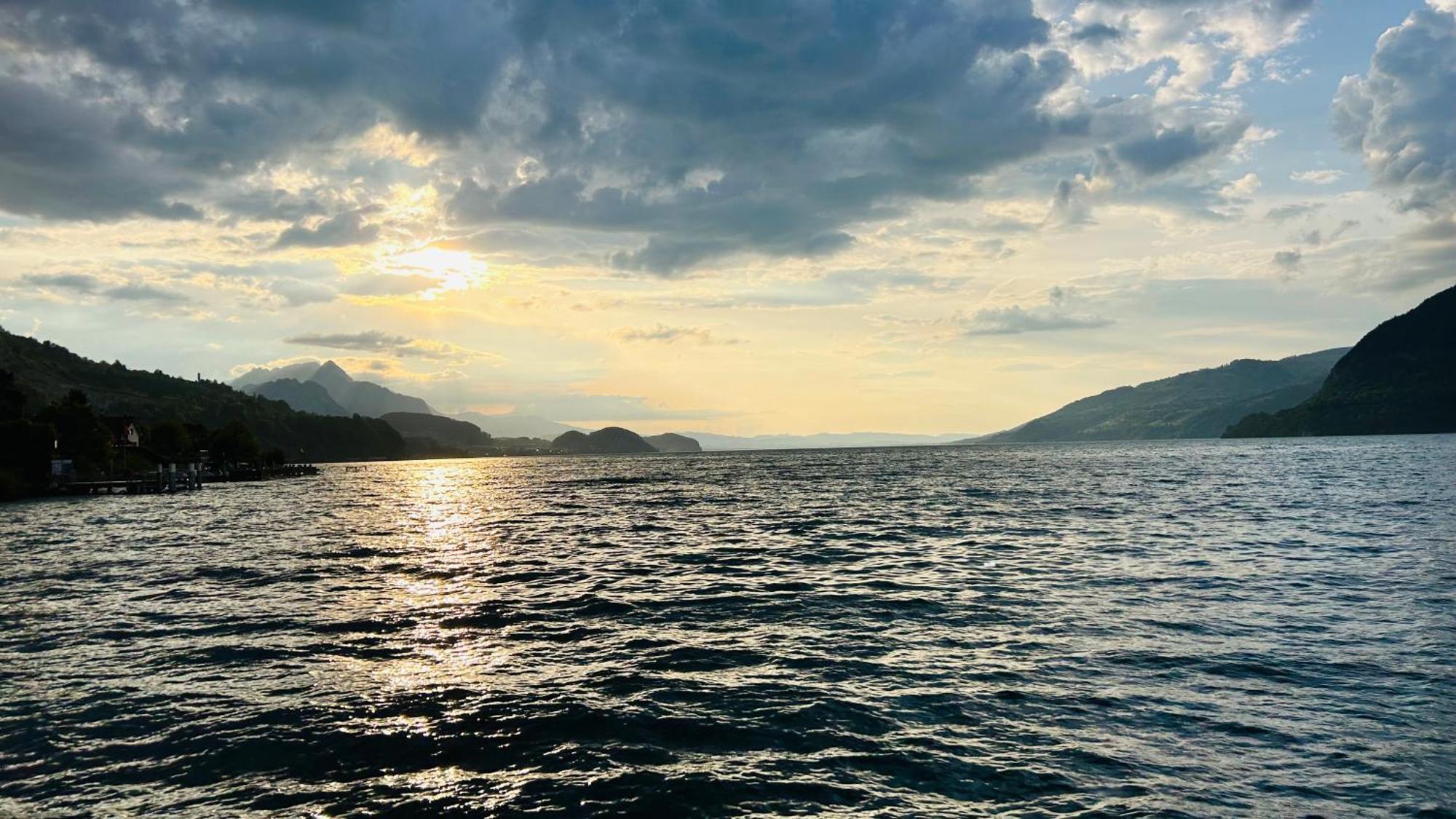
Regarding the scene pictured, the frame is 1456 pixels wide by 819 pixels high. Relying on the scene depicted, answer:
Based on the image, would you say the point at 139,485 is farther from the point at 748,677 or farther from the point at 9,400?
the point at 748,677

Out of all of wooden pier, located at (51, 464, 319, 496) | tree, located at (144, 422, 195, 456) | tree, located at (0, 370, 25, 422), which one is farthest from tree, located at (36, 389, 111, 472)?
tree, located at (144, 422, 195, 456)

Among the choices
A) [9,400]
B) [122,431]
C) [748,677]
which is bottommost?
[748,677]

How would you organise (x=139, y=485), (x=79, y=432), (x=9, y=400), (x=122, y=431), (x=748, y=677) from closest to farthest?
(x=748, y=677), (x=139, y=485), (x=79, y=432), (x=9, y=400), (x=122, y=431)

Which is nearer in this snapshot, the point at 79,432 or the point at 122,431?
the point at 79,432

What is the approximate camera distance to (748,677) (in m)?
22.7

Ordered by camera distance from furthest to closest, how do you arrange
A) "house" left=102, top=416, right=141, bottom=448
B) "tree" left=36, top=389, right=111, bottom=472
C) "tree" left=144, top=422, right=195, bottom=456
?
"tree" left=144, top=422, right=195, bottom=456
"house" left=102, top=416, right=141, bottom=448
"tree" left=36, top=389, right=111, bottom=472

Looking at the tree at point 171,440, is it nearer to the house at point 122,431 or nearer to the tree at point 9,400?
the house at point 122,431

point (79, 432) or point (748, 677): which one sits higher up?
point (79, 432)

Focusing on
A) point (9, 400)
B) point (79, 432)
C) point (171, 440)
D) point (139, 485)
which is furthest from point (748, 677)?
point (171, 440)

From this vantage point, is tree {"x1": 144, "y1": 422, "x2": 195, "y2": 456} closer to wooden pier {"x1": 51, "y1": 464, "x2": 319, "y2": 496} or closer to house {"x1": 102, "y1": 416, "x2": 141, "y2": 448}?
house {"x1": 102, "y1": 416, "x2": 141, "y2": 448}

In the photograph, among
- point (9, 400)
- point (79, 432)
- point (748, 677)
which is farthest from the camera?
point (9, 400)

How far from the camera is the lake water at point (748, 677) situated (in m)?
15.1

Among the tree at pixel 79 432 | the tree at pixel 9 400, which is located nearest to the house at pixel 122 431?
the tree at pixel 79 432

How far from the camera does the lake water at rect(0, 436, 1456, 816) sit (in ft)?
49.5
